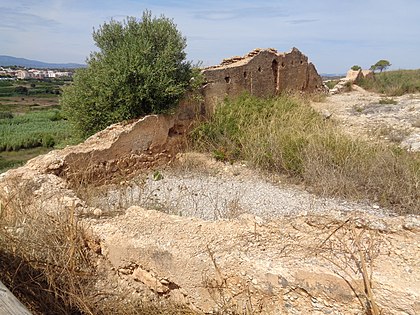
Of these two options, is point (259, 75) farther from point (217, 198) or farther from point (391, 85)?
point (391, 85)

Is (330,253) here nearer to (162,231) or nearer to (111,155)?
(162,231)

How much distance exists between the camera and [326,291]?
2.74m

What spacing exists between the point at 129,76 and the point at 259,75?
17.8 ft

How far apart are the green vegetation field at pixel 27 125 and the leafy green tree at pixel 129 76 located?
2.94ft

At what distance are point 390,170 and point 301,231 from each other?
11.7 ft

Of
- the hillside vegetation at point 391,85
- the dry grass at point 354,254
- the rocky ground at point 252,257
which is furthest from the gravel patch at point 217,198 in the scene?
the hillside vegetation at point 391,85

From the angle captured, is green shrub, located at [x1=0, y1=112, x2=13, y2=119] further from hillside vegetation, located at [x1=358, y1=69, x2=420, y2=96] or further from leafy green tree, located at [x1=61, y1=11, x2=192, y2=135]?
leafy green tree, located at [x1=61, y1=11, x2=192, y2=135]

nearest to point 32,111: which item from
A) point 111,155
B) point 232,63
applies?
point 232,63

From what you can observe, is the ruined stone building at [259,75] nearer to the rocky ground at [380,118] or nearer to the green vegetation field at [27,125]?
the rocky ground at [380,118]

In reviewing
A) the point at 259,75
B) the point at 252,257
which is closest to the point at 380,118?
the point at 259,75

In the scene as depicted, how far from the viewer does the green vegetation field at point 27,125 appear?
26794 mm

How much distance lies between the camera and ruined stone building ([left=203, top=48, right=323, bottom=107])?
9812 mm

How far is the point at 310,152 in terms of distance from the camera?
6.94 m

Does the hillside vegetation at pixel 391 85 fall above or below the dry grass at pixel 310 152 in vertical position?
above
